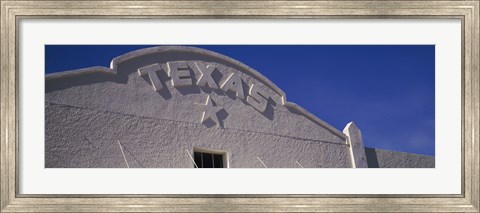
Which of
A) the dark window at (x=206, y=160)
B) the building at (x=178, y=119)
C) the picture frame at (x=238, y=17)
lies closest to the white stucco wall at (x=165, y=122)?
the building at (x=178, y=119)

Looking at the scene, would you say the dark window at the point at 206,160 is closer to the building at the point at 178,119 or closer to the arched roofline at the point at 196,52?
the building at the point at 178,119

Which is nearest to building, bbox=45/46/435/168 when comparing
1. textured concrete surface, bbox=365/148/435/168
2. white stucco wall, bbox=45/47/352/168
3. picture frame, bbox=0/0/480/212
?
white stucco wall, bbox=45/47/352/168

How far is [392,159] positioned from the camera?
52.4 ft

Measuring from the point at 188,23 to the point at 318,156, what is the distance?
31.8 ft

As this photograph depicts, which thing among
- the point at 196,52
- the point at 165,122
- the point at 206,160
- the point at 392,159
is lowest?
the point at 392,159

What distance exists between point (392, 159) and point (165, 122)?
681cm

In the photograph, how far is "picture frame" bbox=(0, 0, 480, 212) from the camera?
440 cm

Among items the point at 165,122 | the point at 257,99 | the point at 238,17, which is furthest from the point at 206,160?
the point at 238,17

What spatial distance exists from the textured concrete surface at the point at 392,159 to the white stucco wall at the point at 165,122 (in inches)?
56.2

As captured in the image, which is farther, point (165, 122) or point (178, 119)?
point (178, 119)

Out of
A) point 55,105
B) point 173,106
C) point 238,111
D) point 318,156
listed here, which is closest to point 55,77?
point 55,105

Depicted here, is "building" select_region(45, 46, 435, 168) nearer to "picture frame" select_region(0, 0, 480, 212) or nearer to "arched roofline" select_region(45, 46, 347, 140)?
"arched roofline" select_region(45, 46, 347, 140)

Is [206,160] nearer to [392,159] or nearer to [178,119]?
[178,119]

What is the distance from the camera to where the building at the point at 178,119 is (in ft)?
34.0
